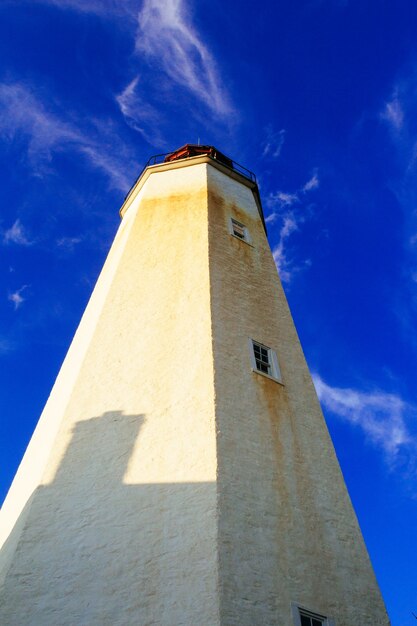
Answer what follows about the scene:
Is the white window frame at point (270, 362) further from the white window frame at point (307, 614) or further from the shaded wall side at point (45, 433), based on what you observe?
the white window frame at point (307, 614)

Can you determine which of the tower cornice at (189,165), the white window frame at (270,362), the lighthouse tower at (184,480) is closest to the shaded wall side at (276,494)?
the lighthouse tower at (184,480)

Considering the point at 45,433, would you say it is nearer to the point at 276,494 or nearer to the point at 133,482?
the point at 133,482

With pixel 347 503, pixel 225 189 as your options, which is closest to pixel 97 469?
pixel 347 503

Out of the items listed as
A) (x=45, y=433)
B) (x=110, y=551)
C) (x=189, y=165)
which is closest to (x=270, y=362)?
(x=45, y=433)

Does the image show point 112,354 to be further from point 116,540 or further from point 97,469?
point 116,540

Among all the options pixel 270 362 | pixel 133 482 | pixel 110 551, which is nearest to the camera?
pixel 110 551

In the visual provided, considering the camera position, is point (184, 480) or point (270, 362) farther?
point (270, 362)

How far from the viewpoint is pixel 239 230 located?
1744 cm

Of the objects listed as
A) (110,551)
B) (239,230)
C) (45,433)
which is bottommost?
(110,551)

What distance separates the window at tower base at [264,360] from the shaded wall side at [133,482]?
3.93ft

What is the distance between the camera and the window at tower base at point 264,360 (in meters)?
12.1

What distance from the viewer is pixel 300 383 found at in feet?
41.2

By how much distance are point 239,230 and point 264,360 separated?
6.08 m

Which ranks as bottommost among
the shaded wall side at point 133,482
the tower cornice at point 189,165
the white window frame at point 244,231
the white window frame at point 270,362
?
the shaded wall side at point 133,482
